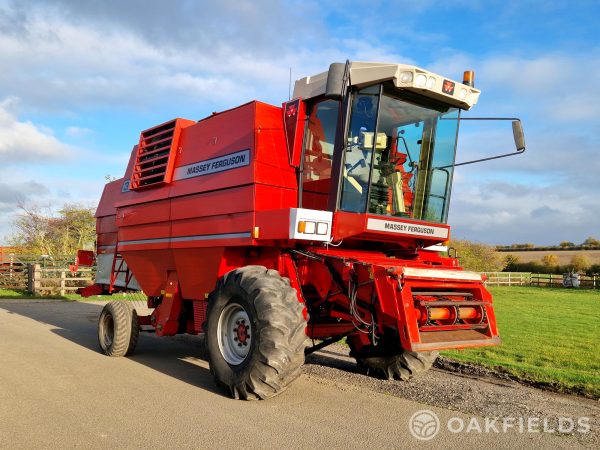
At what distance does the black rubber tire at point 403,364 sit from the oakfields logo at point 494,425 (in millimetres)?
1540

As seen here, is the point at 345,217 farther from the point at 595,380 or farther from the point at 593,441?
the point at 595,380

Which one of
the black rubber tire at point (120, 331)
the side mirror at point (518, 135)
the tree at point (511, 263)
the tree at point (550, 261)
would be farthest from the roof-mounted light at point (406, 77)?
the tree at point (550, 261)

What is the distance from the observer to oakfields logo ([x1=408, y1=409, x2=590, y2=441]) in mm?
4840

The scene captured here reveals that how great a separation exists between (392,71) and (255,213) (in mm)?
2257

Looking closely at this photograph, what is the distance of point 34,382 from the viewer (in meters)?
6.48

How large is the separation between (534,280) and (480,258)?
5194 mm

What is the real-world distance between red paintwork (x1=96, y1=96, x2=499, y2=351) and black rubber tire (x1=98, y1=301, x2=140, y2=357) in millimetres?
331

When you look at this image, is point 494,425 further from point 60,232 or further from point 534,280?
point 534,280

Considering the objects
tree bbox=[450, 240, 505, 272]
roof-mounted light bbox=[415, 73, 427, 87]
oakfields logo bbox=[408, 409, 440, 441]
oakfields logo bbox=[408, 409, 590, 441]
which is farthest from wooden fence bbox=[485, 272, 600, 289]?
oakfields logo bbox=[408, 409, 440, 441]

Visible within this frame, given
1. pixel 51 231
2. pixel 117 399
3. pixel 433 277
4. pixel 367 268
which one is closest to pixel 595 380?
pixel 433 277

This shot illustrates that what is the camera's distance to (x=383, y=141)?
21.4 feet

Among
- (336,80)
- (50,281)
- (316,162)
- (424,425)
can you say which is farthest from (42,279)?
(424,425)

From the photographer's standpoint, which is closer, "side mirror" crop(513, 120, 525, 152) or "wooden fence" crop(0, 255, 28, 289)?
"side mirror" crop(513, 120, 525, 152)

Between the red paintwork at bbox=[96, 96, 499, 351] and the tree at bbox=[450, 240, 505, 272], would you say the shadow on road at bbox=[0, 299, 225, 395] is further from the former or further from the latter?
the tree at bbox=[450, 240, 505, 272]
